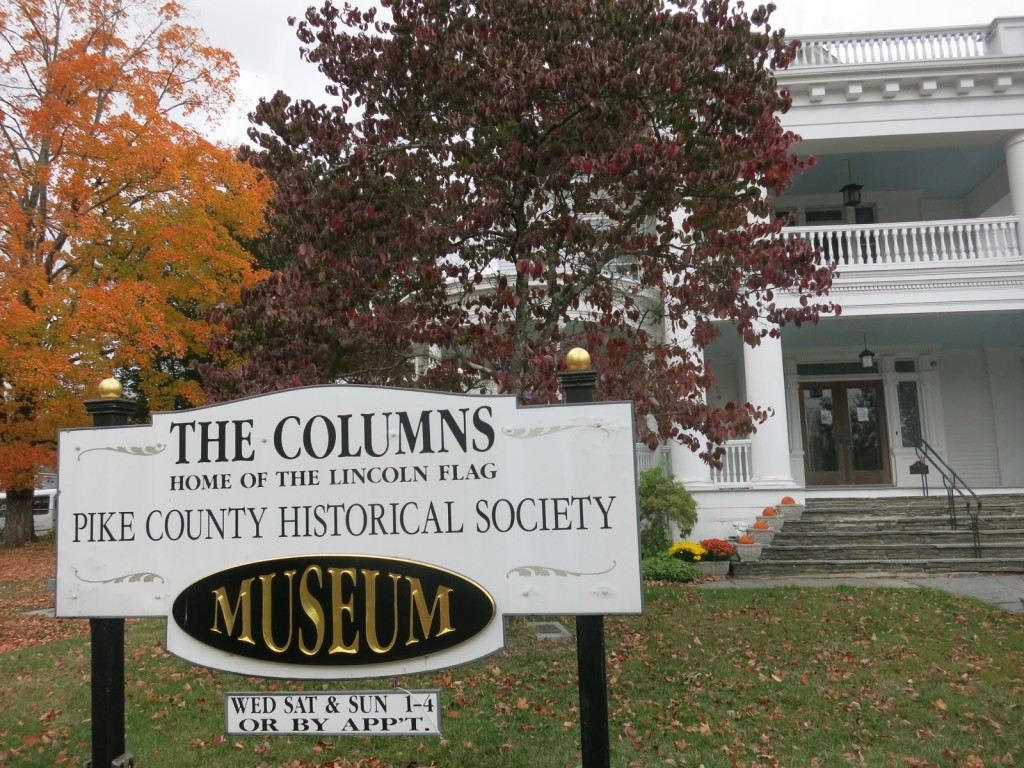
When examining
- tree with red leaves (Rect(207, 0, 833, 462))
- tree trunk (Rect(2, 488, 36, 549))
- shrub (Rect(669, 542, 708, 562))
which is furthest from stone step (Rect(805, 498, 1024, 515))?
tree trunk (Rect(2, 488, 36, 549))

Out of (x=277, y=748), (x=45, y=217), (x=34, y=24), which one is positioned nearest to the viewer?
(x=277, y=748)

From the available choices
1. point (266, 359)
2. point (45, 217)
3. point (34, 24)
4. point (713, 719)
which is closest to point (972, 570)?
point (713, 719)

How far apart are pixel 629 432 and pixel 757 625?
5825 millimetres

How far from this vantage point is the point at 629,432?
3.41 m

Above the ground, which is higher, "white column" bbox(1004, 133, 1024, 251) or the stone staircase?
"white column" bbox(1004, 133, 1024, 251)

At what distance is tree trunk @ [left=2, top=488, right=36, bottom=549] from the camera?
68.6 feet

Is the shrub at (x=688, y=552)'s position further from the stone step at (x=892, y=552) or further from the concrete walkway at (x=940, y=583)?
the stone step at (x=892, y=552)

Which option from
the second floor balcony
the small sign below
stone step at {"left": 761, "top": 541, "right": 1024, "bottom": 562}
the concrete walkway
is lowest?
the concrete walkway

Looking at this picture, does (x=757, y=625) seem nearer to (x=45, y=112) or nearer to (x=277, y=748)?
(x=277, y=748)

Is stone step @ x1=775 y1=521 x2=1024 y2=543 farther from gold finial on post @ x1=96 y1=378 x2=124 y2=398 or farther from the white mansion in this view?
gold finial on post @ x1=96 y1=378 x2=124 y2=398

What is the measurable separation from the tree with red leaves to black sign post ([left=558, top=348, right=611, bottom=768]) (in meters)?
2.18

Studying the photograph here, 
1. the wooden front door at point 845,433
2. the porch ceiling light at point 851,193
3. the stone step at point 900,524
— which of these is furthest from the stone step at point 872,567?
the porch ceiling light at point 851,193

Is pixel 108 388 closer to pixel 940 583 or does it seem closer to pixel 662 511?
pixel 662 511

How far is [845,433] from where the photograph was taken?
17.0m
